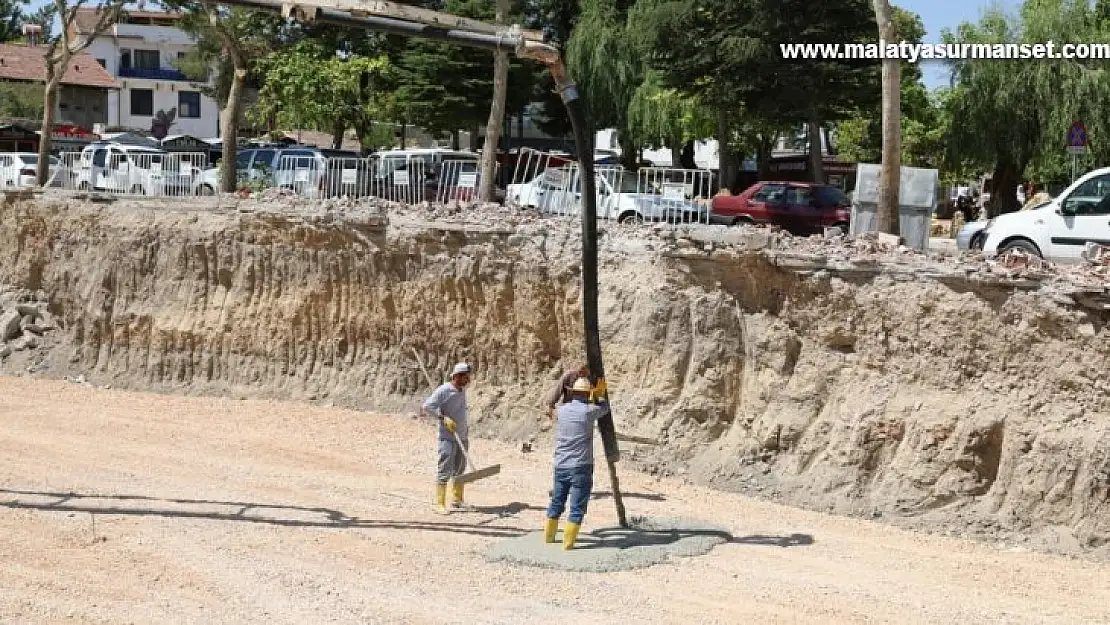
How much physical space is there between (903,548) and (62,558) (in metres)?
8.03

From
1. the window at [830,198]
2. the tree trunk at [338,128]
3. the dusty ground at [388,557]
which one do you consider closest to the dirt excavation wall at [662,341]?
the dusty ground at [388,557]

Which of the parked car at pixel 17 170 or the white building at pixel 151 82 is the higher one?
the white building at pixel 151 82

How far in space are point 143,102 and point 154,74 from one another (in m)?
1.63

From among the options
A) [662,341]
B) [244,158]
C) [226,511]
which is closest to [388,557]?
[226,511]

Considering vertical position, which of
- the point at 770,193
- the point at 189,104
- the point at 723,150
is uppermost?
the point at 189,104

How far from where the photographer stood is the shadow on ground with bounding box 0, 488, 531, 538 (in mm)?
13391

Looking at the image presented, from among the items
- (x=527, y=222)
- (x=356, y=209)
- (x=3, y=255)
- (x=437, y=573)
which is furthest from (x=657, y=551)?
(x=3, y=255)

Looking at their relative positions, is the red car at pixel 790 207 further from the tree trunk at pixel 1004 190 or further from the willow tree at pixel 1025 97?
the tree trunk at pixel 1004 190

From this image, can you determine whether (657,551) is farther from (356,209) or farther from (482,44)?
(356,209)

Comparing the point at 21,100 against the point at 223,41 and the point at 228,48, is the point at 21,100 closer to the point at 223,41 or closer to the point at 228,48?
the point at 223,41

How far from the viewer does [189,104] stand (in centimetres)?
7194

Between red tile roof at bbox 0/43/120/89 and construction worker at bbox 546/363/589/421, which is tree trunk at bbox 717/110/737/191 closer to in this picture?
construction worker at bbox 546/363/589/421

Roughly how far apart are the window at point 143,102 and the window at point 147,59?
3035 mm

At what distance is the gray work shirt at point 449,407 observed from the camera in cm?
1395
